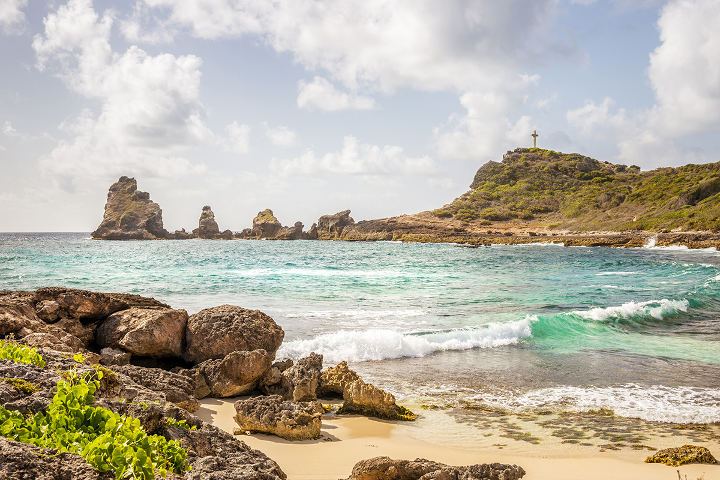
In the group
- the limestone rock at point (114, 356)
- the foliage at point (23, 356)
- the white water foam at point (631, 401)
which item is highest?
the foliage at point (23, 356)

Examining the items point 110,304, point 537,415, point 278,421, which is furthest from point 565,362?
point 110,304

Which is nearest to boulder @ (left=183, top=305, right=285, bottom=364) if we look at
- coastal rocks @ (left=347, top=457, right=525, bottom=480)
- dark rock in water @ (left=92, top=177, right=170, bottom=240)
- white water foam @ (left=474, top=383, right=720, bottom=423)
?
white water foam @ (left=474, top=383, right=720, bottom=423)

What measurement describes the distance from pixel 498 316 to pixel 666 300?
7853 millimetres

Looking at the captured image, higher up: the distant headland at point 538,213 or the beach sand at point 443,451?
the distant headland at point 538,213

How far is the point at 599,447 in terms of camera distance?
6.44 meters

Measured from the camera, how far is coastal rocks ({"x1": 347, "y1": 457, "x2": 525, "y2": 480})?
4453mm

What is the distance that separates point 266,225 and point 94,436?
13479 centimetres

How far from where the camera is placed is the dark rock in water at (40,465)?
2209mm

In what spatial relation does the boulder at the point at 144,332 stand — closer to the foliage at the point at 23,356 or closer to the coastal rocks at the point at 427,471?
the foliage at the point at 23,356

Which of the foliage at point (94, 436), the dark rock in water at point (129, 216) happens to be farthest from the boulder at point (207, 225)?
the foliage at point (94, 436)

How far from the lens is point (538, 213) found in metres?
116

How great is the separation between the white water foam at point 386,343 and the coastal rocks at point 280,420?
514cm

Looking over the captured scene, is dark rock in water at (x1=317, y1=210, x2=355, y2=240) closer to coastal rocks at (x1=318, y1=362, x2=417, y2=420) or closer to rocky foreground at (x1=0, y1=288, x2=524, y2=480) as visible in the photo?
rocky foreground at (x1=0, y1=288, x2=524, y2=480)

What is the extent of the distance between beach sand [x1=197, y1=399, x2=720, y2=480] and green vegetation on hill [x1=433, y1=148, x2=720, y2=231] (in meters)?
75.5
